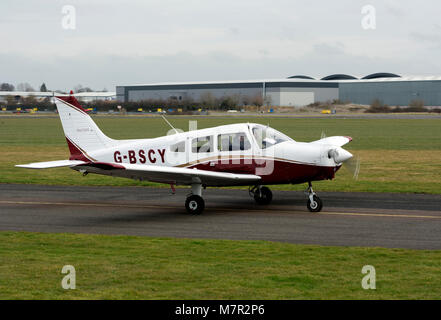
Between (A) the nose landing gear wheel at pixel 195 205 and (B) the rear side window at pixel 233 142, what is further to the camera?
(B) the rear side window at pixel 233 142

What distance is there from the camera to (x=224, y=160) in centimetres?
1791

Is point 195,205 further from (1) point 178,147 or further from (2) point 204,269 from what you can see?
(2) point 204,269

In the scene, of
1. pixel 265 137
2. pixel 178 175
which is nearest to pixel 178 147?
pixel 178 175

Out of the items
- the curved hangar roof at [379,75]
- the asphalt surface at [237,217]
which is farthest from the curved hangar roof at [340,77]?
the asphalt surface at [237,217]

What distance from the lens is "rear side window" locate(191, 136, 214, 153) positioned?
59.4 feet

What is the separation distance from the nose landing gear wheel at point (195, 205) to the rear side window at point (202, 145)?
4.58 feet

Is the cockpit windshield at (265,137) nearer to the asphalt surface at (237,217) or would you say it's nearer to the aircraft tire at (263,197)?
the asphalt surface at (237,217)

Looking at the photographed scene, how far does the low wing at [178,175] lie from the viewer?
1662cm

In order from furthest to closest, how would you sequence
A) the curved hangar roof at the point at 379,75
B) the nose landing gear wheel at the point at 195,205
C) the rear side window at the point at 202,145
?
the curved hangar roof at the point at 379,75 < the rear side window at the point at 202,145 < the nose landing gear wheel at the point at 195,205

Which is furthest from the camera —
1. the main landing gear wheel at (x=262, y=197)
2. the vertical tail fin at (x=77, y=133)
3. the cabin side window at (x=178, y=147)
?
the vertical tail fin at (x=77, y=133)
